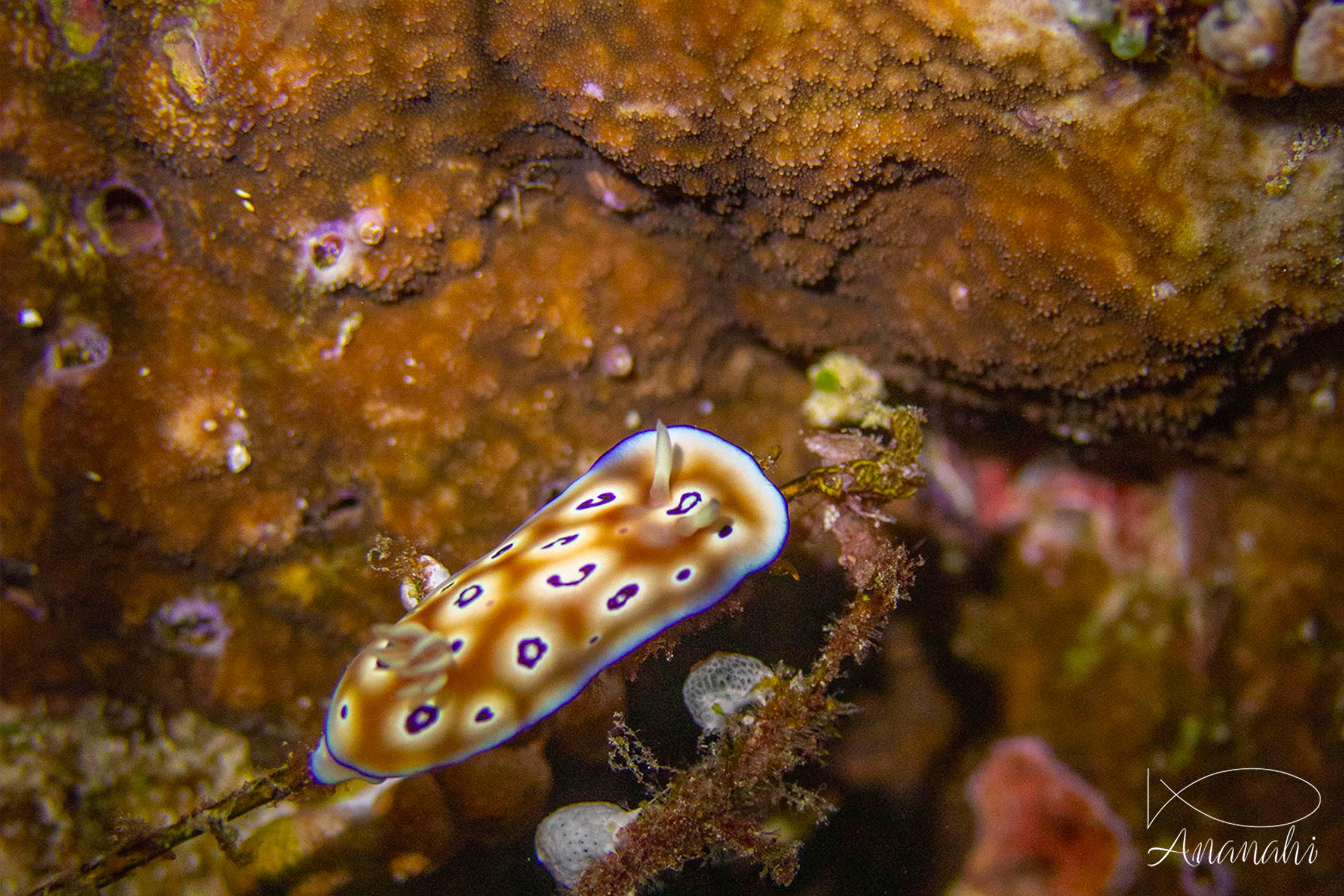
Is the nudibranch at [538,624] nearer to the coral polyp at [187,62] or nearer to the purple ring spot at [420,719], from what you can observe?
the purple ring spot at [420,719]

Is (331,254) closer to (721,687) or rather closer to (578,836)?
(721,687)

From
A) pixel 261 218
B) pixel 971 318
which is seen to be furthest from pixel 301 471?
pixel 971 318

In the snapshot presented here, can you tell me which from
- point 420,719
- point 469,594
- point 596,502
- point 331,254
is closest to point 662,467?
point 596,502

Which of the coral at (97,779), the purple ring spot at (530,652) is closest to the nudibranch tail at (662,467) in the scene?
the purple ring spot at (530,652)

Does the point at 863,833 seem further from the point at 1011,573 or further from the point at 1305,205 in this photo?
the point at 1305,205

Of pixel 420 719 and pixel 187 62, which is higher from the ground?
pixel 187 62

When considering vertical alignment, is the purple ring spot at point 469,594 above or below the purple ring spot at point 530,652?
above

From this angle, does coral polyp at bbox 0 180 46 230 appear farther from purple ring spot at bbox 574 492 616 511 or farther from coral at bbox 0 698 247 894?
purple ring spot at bbox 574 492 616 511
